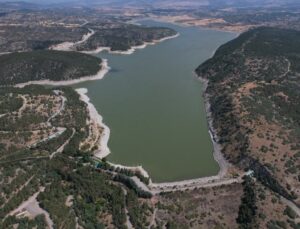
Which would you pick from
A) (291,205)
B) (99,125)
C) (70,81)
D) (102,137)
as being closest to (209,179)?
(291,205)

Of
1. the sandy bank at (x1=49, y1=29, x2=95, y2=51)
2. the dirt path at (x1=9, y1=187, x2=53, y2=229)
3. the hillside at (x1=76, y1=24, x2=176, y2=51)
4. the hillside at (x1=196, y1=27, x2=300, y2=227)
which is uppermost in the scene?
the hillside at (x1=196, y1=27, x2=300, y2=227)

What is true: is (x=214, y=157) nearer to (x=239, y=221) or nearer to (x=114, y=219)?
(x=239, y=221)

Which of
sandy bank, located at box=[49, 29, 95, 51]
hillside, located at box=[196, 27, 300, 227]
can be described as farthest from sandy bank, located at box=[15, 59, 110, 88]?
sandy bank, located at box=[49, 29, 95, 51]

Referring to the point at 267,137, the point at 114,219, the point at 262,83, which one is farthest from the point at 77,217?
the point at 262,83

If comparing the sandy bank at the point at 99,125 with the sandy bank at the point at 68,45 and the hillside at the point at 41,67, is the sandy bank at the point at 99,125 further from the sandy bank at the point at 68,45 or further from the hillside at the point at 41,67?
the sandy bank at the point at 68,45

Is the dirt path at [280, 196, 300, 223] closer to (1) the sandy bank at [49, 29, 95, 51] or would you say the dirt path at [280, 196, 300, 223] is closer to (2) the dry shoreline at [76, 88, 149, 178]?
(2) the dry shoreline at [76, 88, 149, 178]
